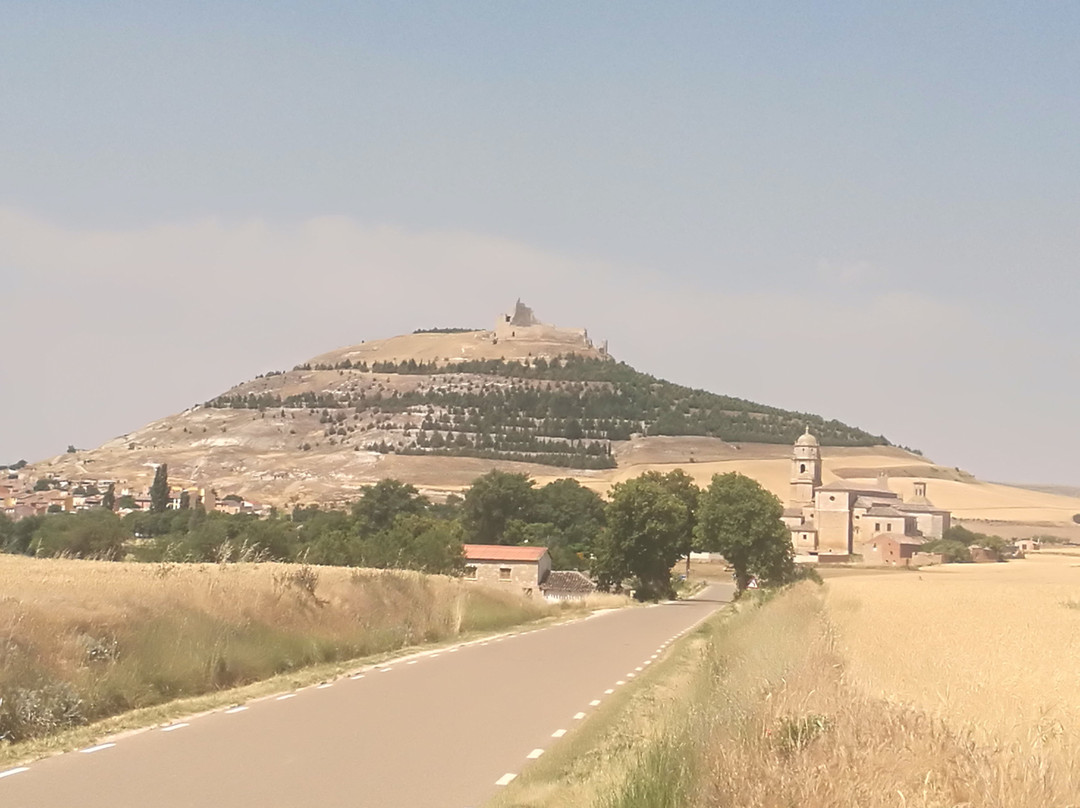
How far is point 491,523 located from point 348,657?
336 ft

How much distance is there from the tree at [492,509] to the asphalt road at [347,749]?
103718 millimetres

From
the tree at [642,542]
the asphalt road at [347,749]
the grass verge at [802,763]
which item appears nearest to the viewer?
the grass verge at [802,763]

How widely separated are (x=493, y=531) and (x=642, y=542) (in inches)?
1760

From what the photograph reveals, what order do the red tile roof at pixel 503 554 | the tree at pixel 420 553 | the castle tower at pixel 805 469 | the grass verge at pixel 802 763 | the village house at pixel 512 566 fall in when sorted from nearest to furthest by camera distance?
the grass verge at pixel 802 763, the tree at pixel 420 553, the village house at pixel 512 566, the red tile roof at pixel 503 554, the castle tower at pixel 805 469

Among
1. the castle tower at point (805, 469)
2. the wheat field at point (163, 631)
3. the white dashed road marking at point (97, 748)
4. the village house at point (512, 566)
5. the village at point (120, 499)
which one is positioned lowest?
the village house at point (512, 566)

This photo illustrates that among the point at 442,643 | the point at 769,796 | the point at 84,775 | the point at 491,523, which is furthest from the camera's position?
the point at 491,523

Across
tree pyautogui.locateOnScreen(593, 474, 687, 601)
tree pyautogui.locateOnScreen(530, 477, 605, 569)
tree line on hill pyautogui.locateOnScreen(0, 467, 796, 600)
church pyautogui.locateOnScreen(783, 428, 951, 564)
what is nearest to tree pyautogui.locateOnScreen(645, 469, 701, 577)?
tree line on hill pyautogui.locateOnScreen(0, 467, 796, 600)

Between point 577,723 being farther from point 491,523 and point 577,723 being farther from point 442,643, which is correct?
point 491,523

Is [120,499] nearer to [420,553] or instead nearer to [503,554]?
[503,554]

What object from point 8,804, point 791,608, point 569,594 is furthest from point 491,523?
point 8,804

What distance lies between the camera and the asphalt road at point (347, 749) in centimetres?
1024

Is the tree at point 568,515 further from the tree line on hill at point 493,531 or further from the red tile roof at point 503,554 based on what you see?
the red tile roof at point 503,554

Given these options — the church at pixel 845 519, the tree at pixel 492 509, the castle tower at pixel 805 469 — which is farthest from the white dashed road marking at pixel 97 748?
the castle tower at pixel 805 469

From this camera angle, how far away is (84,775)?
10.8m
